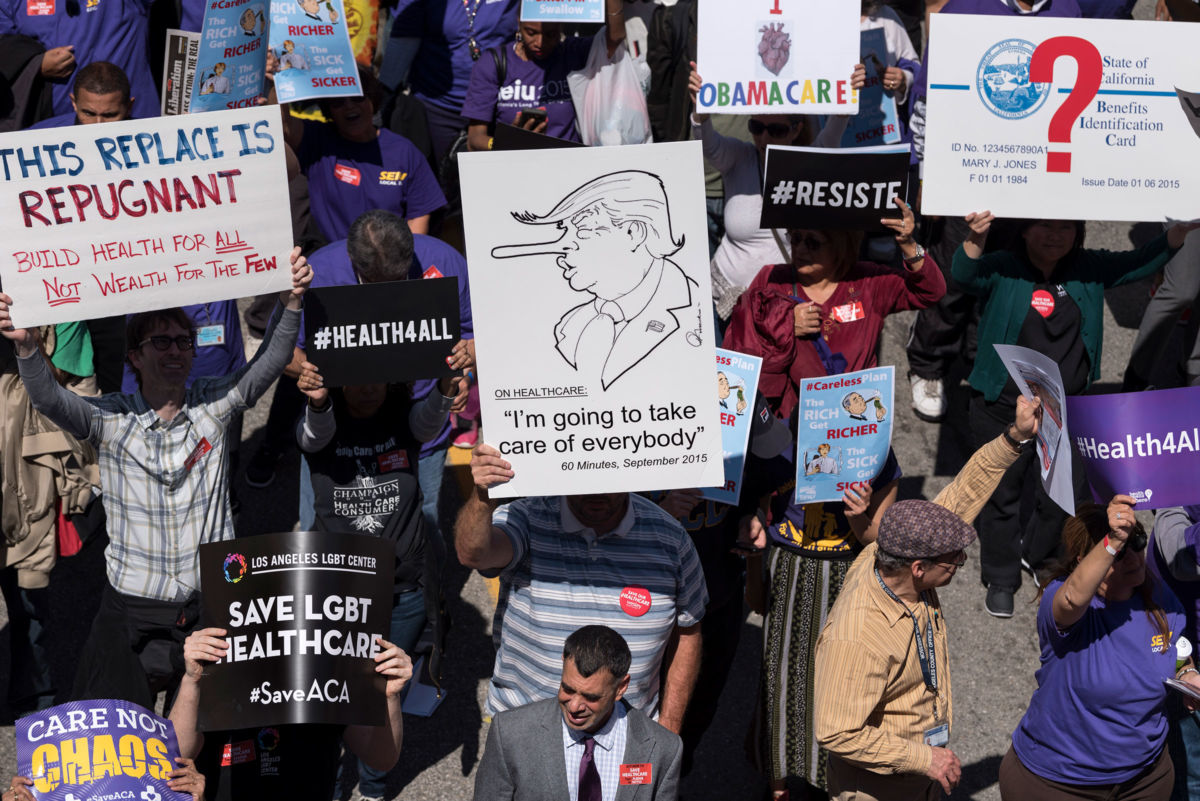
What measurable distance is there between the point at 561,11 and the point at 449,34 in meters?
1.18

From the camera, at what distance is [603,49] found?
8711 mm

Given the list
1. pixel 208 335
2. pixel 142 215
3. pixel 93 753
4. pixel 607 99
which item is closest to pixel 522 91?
pixel 607 99

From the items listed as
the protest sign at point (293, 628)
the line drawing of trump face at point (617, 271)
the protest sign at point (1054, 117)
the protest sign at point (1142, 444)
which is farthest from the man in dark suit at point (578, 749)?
the protest sign at point (1054, 117)

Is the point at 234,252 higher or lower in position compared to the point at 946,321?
higher

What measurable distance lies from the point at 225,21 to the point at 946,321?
472cm

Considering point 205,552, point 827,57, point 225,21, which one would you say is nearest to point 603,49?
point 827,57

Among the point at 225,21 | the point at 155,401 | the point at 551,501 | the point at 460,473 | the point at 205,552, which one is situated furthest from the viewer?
the point at 460,473

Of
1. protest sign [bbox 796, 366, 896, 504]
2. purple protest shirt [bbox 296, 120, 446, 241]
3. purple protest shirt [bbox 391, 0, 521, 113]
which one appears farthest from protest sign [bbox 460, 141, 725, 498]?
purple protest shirt [bbox 391, 0, 521, 113]

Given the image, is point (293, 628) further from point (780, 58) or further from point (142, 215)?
point (780, 58)

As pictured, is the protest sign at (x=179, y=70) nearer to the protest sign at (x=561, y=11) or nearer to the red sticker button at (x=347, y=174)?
the red sticker button at (x=347, y=174)

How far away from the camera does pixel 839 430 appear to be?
591 cm

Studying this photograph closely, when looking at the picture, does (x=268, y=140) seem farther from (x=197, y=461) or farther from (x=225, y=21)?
(x=225, y=21)

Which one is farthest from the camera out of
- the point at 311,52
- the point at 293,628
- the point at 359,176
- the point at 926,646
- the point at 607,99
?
the point at 607,99

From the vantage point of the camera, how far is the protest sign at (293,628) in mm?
4480
